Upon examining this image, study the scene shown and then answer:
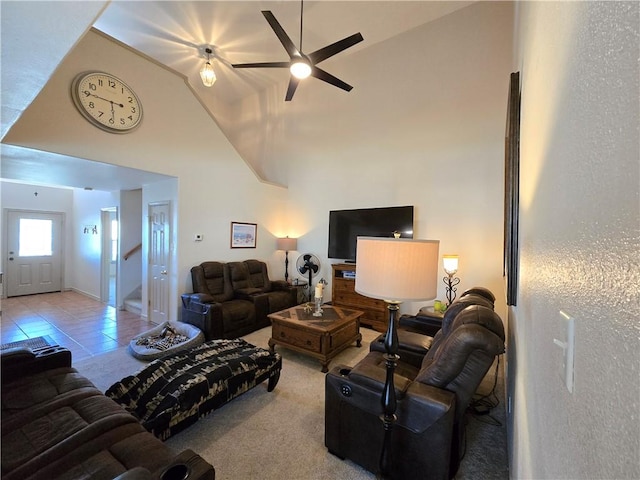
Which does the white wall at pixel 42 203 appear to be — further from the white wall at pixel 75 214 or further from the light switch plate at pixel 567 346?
the light switch plate at pixel 567 346

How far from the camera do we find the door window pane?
6.28 m

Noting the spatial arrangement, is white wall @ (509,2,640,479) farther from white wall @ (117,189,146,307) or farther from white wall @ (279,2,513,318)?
white wall @ (117,189,146,307)

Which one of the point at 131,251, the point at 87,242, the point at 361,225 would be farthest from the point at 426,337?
the point at 87,242

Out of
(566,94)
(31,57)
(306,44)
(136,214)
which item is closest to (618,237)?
(566,94)

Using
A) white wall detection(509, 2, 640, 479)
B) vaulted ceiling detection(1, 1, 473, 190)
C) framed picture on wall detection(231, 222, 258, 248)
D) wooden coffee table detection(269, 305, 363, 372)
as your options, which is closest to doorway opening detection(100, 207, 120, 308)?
vaulted ceiling detection(1, 1, 473, 190)

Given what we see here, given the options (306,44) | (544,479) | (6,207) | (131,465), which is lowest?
(131,465)

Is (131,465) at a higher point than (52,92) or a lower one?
lower

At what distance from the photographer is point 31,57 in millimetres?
1505

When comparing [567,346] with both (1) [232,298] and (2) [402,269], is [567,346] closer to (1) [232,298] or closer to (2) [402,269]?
(2) [402,269]

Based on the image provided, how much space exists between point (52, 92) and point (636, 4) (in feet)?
14.2

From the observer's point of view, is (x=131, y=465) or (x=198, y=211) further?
(x=198, y=211)

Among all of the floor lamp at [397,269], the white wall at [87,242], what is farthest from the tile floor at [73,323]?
the floor lamp at [397,269]

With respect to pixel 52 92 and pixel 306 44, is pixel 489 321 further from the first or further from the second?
pixel 306 44

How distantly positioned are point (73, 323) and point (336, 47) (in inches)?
219
